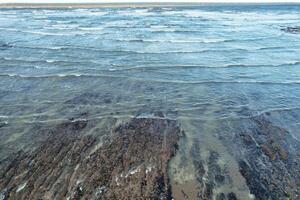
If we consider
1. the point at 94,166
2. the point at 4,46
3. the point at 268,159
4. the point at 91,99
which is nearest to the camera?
the point at 94,166

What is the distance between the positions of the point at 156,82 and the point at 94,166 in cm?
978

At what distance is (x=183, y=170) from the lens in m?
10.7

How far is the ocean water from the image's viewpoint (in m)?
14.6

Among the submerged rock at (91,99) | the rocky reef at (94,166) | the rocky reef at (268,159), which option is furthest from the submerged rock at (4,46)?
the rocky reef at (268,159)

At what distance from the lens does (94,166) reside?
10852 millimetres

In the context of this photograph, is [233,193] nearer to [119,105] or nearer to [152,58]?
[119,105]

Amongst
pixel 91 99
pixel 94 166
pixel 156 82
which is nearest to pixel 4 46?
pixel 156 82

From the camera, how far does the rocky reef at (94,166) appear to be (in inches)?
377

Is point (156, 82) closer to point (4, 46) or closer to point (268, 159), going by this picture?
point (268, 159)

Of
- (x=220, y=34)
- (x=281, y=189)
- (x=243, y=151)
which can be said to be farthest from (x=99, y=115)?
(x=220, y=34)

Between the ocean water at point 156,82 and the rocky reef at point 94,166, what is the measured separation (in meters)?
0.94

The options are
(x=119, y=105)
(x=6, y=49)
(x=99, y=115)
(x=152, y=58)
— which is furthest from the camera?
(x=6, y=49)

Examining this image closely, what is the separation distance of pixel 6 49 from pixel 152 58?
13.8 m

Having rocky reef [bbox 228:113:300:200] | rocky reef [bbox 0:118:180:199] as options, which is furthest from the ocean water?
rocky reef [bbox 0:118:180:199]
